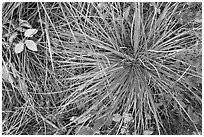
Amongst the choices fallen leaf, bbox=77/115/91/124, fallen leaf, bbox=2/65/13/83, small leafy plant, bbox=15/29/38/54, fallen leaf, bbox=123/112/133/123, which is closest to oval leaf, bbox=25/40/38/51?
small leafy plant, bbox=15/29/38/54

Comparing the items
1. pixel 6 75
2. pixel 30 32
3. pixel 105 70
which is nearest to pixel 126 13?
pixel 105 70

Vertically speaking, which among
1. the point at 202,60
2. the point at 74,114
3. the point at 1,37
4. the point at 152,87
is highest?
the point at 1,37

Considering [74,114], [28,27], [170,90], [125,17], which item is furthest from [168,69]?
[28,27]

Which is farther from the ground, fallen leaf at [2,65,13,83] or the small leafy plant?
the small leafy plant

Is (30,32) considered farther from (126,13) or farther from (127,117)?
(127,117)

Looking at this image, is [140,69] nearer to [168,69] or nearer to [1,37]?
[168,69]

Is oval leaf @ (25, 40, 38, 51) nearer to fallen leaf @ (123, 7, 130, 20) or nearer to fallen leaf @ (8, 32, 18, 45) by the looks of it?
fallen leaf @ (8, 32, 18, 45)

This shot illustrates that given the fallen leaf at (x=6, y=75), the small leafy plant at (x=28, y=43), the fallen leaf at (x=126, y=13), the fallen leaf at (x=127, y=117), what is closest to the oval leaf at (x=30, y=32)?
the small leafy plant at (x=28, y=43)

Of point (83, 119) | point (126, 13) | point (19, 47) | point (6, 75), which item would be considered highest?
point (126, 13)
